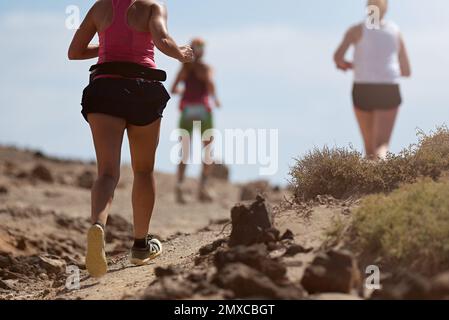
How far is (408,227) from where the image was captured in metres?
7.23

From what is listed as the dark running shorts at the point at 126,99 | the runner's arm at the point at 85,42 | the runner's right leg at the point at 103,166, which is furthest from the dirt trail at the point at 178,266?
the runner's arm at the point at 85,42

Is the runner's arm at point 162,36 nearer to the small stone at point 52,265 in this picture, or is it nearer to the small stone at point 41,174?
the small stone at point 52,265

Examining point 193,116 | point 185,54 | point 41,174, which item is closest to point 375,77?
point 185,54

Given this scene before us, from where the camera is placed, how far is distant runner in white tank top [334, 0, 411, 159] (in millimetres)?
11133

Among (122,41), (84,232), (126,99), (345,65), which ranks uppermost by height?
(345,65)

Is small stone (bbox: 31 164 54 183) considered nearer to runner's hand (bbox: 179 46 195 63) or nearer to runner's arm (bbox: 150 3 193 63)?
runner's hand (bbox: 179 46 195 63)

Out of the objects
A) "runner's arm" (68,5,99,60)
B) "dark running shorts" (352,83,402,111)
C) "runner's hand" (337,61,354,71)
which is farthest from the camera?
"runner's hand" (337,61,354,71)

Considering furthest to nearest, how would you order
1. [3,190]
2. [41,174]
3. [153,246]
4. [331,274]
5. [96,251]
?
[41,174], [3,190], [153,246], [96,251], [331,274]

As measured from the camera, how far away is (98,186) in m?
7.99

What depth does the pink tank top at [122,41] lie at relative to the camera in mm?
8086

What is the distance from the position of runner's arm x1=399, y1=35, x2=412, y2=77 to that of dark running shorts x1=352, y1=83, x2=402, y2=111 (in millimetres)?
335

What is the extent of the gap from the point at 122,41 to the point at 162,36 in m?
0.33

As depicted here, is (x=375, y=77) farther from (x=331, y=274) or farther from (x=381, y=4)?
(x=331, y=274)

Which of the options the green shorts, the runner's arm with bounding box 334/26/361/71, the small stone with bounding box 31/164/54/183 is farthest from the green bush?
the small stone with bounding box 31/164/54/183
